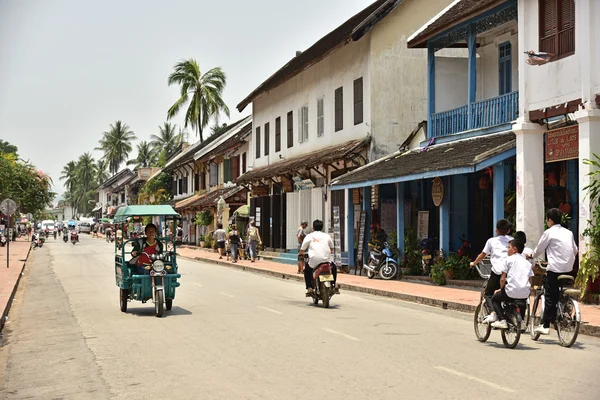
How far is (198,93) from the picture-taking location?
6100cm

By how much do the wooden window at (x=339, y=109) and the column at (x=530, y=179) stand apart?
12246 millimetres

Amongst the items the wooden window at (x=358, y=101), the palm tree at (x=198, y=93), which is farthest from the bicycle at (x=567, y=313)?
the palm tree at (x=198, y=93)

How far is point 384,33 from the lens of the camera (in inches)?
1027

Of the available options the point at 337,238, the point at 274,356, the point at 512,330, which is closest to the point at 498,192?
the point at 512,330

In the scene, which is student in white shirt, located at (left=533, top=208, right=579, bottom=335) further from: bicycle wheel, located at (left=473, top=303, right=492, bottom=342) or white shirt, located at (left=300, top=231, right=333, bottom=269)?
white shirt, located at (left=300, top=231, right=333, bottom=269)

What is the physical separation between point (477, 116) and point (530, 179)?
389cm

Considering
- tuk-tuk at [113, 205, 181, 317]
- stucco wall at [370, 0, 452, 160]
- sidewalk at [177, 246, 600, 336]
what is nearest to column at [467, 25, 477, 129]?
sidewalk at [177, 246, 600, 336]

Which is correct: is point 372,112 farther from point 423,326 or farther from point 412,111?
point 423,326

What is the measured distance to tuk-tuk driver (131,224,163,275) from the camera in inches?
555

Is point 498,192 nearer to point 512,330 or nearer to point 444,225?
point 444,225

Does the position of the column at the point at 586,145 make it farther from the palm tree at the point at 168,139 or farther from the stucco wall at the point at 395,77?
the palm tree at the point at 168,139

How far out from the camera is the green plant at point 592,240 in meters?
14.4

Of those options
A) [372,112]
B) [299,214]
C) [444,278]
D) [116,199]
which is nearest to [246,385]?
[444,278]

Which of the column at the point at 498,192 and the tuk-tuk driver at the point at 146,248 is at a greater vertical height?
the column at the point at 498,192
